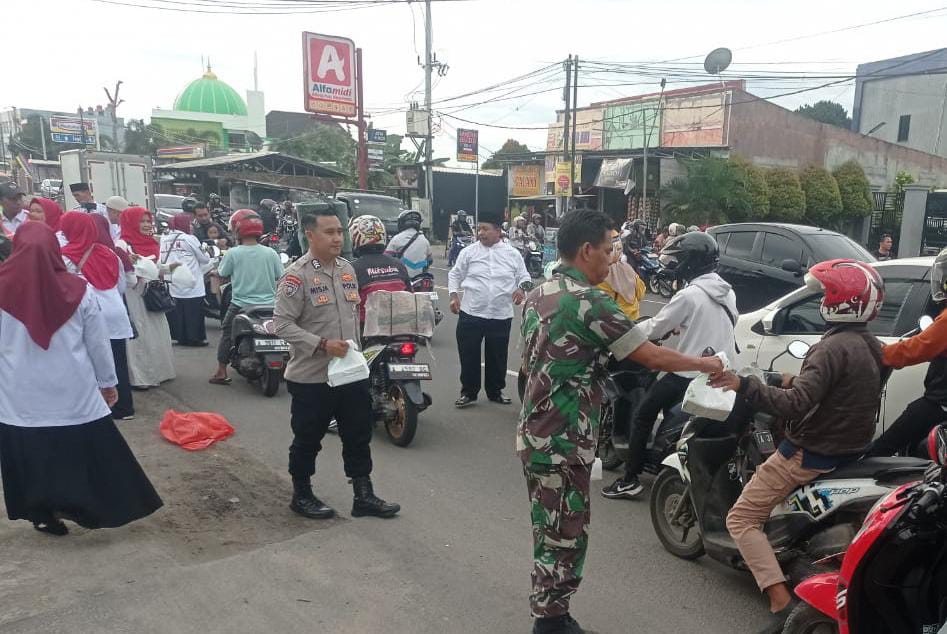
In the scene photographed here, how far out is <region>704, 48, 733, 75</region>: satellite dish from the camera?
24.8 m

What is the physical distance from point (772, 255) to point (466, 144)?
26.0m

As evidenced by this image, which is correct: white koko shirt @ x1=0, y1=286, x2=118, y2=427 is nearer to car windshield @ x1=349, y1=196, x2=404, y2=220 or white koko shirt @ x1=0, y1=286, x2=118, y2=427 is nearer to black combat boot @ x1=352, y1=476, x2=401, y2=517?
black combat boot @ x1=352, y1=476, x2=401, y2=517

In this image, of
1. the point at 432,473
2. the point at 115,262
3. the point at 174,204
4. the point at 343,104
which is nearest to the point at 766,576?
the point at 432,473

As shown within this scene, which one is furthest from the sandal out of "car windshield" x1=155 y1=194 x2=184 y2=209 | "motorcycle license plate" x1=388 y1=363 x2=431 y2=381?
"car windshield" x1=155 y1=194 x2=184 y2=209

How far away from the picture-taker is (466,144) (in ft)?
113

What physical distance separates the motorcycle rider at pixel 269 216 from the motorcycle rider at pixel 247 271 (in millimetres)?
7173

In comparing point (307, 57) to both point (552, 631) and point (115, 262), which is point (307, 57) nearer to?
point (115, 262)

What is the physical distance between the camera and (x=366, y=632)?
10.5 ft

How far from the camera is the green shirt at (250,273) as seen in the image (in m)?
7.49

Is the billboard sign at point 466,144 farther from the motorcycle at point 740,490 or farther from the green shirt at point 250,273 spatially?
the motorcycle at point 740,490

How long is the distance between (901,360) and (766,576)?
116 centimetres

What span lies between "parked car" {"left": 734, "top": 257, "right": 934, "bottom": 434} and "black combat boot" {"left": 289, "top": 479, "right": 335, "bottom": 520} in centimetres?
298

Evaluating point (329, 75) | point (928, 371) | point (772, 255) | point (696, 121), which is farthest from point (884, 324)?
point (329, 75)

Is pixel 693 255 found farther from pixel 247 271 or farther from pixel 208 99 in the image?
pixel 208 99
